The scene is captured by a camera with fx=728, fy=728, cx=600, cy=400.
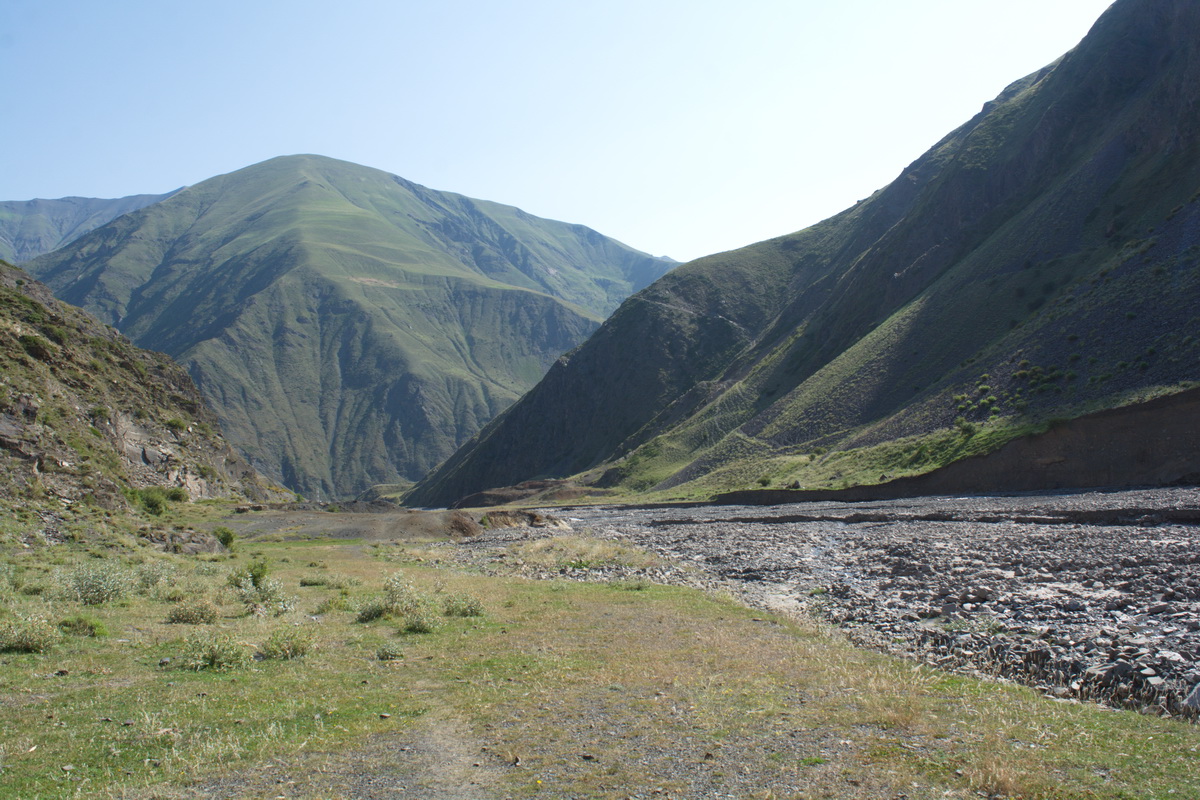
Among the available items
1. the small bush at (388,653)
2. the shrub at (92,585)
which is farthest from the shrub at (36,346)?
the small bush at (388,653)

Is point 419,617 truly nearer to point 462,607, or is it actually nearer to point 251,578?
point 462,607

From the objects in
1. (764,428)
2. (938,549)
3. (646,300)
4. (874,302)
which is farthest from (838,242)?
(938,549)

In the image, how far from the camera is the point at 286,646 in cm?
1304

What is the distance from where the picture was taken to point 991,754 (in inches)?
304

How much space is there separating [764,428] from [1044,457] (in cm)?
4040

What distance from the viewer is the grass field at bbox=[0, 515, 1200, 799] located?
7.28m

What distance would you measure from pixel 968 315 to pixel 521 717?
230 ft

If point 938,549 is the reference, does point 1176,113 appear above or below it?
above

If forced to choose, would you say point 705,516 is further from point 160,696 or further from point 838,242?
point 838,242

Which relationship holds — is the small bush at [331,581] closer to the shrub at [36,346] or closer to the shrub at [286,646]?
the shrub at [286,646]

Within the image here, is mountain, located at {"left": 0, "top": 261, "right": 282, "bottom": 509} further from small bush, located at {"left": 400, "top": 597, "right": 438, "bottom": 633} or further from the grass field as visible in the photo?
small bush, located at {"left": 400, "top": 597, "right": 438, "bottom": 633}

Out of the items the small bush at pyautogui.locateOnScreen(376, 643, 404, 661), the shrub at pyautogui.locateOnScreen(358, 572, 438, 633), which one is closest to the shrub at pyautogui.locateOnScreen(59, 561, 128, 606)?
the shrub at pyautogui.locateOnScreen(358, 572, 438, 633)

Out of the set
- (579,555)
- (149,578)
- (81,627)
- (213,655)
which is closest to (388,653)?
(213,655)

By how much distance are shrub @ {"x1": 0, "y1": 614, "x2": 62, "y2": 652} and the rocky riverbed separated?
14.8 metres
